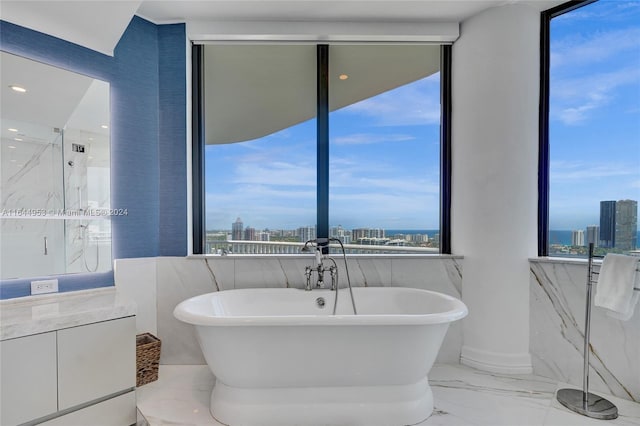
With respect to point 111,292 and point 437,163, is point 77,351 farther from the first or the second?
point 437,163

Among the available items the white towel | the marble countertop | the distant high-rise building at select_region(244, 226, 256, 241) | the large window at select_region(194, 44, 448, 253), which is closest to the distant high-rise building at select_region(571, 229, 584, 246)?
the white towel

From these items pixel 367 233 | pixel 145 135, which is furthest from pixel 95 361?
pixel 367 233

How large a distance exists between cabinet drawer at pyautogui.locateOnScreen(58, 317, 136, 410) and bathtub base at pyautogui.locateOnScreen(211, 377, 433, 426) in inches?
21.5

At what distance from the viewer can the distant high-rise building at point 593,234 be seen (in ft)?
6.89

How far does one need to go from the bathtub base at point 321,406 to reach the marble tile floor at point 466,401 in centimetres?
10

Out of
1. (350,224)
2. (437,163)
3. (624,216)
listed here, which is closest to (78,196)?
(350,224)

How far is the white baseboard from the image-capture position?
2.26 metres

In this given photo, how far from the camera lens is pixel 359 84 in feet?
8.95

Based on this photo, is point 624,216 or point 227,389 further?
point 624,216

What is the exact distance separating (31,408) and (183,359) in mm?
1018

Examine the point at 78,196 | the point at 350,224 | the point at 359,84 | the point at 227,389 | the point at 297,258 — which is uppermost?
the point at 359,84

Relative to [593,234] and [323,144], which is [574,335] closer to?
[593,234]

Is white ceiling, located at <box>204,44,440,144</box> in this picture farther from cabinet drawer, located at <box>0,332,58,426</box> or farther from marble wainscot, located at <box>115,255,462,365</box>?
cabinet drawer, located at <box>0,332,58,426</box>

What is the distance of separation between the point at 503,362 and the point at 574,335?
484 mm
